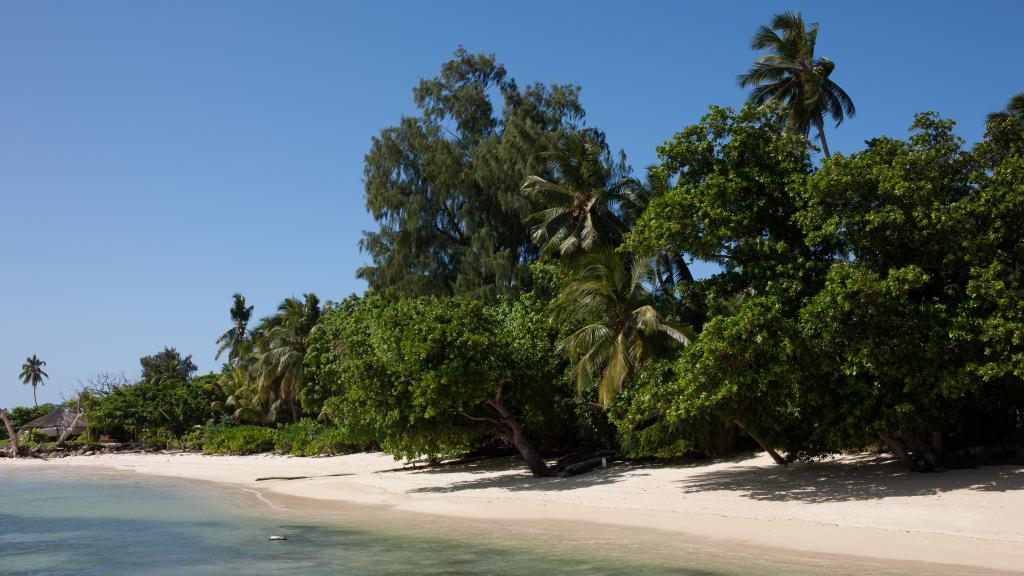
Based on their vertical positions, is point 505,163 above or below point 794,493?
above

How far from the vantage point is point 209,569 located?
14.4 metres

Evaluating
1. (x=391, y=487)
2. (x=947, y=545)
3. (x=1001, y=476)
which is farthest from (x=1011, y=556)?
(x=391, y=487)

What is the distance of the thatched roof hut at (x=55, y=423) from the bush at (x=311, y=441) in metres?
29.5

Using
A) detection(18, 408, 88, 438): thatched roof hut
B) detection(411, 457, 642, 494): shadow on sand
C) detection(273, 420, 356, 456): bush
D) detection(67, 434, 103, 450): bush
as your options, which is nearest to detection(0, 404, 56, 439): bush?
detection(18, 408, 88, 438): thatched roof hut

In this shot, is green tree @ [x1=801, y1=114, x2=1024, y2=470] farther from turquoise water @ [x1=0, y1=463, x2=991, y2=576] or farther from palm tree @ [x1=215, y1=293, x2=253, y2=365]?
palm tree @ [x1=215, y1=293, x2=253, y2=365]

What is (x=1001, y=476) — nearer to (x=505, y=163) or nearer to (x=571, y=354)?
(x=571, y=354)

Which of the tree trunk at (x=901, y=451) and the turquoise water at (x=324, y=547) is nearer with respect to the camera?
the turquoise water at (x=324, y=547)

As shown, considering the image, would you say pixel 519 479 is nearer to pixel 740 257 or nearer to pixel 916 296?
pixel 740 257

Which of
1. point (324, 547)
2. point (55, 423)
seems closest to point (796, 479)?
point (324, 547)

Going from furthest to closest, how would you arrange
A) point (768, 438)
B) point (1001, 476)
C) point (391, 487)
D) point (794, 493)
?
point (391, 487) → point (768, 438) → point (794, 493) → point (1001, 476)

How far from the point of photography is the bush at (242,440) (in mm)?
42031

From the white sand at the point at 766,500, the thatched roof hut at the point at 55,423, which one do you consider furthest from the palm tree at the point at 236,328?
the white sand at the point at 766,500

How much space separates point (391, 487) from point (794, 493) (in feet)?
41.9

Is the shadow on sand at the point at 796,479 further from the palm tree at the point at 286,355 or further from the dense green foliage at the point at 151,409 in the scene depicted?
the dense green foliage at the point at 151,409
